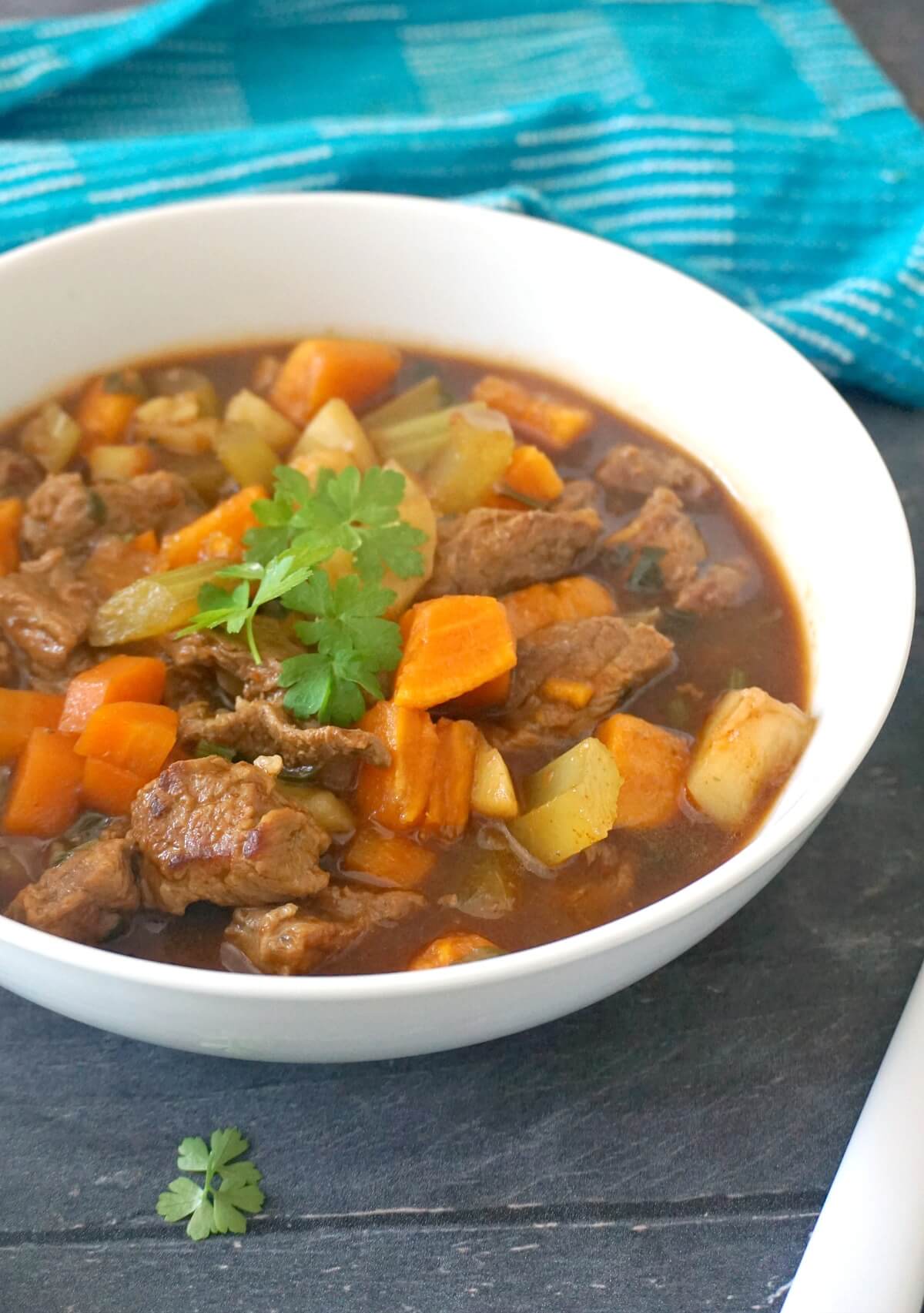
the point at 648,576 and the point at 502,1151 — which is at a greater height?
the point at 648,576

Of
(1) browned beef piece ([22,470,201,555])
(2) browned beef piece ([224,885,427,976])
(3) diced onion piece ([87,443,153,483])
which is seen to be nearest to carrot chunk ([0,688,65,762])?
→ (1) browned beef piece ([22,470,201,555])

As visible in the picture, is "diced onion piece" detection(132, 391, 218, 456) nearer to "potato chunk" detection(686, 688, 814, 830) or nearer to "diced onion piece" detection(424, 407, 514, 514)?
"diced onion piece" detection(424, 407, 514, 514)

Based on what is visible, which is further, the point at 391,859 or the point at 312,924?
the point at 391,859

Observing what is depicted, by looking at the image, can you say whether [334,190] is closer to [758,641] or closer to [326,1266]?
[758,641]

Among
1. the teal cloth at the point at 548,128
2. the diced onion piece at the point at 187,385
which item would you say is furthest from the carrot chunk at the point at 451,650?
the teal cloth at the point at 548,128

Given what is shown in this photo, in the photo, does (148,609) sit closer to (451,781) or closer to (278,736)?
(278,736)

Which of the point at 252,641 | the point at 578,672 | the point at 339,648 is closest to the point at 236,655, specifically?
the point at 252,641
